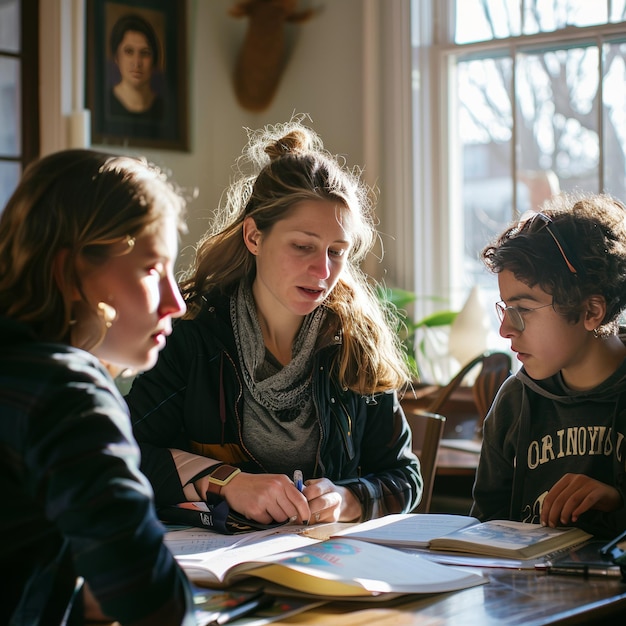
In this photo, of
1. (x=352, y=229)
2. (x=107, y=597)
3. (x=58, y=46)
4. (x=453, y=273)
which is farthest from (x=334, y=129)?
(x=107, y=597)

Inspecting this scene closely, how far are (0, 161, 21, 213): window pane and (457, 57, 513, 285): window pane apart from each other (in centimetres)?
173

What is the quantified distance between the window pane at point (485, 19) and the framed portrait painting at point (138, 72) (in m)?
1.14

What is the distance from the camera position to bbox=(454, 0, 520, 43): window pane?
3.59 meters

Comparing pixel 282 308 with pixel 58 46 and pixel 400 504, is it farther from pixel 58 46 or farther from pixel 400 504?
pixel 58 46

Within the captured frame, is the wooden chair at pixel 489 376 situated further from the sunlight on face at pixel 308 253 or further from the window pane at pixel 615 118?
the sunlight on face at pixel 308 253

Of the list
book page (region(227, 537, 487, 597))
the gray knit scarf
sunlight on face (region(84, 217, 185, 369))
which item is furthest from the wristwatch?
sunlight on face (region(84, 217, 185, 369))

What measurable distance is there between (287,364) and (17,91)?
228 centimetres

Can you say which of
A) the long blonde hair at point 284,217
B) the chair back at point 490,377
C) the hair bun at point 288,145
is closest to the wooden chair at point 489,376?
the chair back at point 490,377

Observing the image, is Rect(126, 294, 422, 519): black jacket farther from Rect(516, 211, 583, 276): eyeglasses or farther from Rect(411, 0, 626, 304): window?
Rect(411, 0, 626, 304): window

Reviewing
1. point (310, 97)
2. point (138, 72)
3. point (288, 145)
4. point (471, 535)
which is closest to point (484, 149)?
point (310, 97)

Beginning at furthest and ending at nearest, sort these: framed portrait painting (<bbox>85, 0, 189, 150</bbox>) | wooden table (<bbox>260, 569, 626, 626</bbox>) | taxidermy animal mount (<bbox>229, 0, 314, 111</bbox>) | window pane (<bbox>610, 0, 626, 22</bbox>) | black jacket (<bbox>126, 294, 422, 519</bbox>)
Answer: taxidermy animal mount (<bbox>229, 0, 314, 111</bbox>) → framed portrait painting (<bbox>85, 0, 189, 150</bbox>) → window pane (<bbox>610, 0, 626, 22</bbox>) → black jacket (<bbox>126, 294, 422, 519</bbox>) → wooden table (<bbox>260, 569, 626, 626</bbox>)

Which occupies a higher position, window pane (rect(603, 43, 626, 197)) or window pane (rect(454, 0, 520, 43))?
window pane (rect(454, 0, 520, 43))

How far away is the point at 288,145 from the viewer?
1921 millimetres

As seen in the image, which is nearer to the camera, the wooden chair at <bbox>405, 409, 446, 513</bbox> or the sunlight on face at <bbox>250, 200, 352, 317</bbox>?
the sunlight on face at <bbox>250, 200, 352, 317</bbox>
